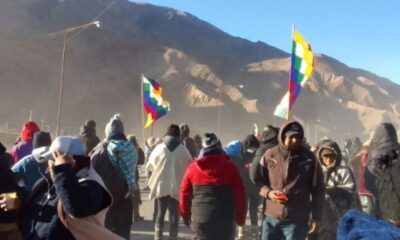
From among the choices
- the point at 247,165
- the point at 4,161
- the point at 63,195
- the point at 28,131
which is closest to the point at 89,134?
the point at 28,131

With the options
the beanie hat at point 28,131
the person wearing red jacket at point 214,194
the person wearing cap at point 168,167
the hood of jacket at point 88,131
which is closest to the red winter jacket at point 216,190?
the person wearing red jacket at point 214,194

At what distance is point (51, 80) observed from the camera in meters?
81.1

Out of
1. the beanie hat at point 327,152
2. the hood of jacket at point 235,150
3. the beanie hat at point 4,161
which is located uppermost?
the hood of jacket at point 235,150

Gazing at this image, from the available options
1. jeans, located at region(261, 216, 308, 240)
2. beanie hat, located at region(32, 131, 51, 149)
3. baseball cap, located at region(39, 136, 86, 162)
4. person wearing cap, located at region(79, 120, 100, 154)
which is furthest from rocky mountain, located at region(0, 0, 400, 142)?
baseball cap, located at region(39, 136, 86, 162)

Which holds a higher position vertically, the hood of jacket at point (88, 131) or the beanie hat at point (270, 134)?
the hood of jacket at point (88, 131)

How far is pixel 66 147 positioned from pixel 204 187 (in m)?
2.81

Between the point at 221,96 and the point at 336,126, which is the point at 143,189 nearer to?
the point at 221,96

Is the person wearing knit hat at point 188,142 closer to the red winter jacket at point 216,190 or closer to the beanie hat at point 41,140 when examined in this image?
the beanie hat at point 41,140

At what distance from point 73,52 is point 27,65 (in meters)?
12.8

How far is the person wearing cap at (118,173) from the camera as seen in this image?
6355mm

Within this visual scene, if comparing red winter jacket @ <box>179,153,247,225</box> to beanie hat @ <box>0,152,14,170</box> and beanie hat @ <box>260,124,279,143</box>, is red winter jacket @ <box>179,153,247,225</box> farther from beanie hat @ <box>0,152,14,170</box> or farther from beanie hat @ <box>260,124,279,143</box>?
beanie hat @ <box>0,152,14,170</box>

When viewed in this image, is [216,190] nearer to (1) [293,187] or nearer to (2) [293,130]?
(1) [293,187]

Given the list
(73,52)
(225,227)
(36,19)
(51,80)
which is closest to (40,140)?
(225,227)

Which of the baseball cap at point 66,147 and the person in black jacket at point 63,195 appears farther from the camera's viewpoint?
the baseball cap at point 66,147
